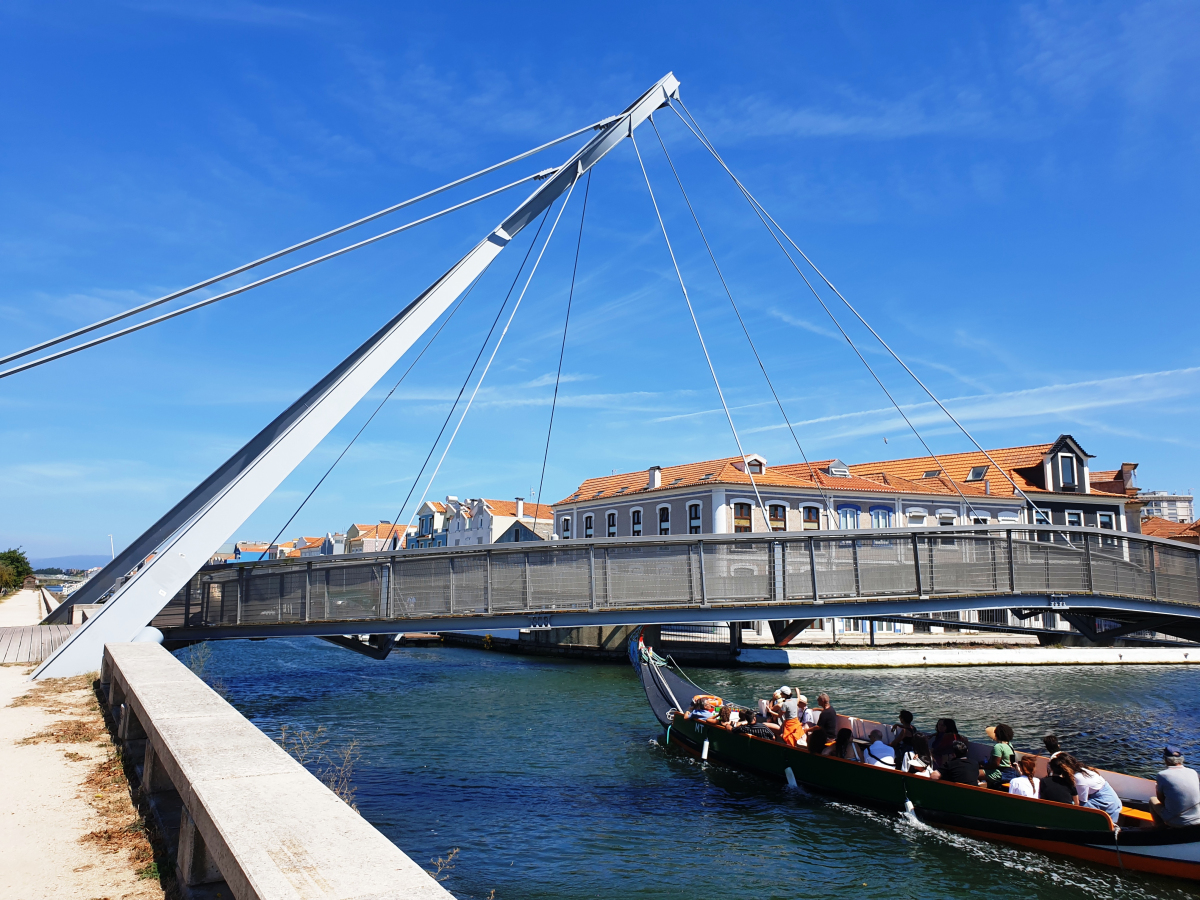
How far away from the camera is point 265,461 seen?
48.2 feet

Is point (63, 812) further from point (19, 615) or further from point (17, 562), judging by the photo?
point (17, 562)

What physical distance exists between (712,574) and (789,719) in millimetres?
3765

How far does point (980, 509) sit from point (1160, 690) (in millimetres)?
16288

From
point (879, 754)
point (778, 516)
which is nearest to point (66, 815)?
point (879, 754)

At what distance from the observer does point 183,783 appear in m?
4.64

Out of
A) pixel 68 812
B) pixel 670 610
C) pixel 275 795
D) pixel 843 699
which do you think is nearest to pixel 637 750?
pixel 670 610

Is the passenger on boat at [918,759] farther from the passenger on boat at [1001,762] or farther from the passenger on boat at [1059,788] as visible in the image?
the passenger on boat at [1059,788]

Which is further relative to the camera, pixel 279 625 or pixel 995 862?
pixel 279 625

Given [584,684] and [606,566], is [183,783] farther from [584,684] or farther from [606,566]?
[584,684]

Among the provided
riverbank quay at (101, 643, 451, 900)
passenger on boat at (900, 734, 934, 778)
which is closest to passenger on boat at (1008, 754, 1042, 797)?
passenger on boat at (900, 734, 934, 778)

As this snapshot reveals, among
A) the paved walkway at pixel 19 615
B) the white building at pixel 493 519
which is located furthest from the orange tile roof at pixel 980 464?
the paved walkway at pixel 19 615

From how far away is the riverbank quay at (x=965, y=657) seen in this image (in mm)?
39094

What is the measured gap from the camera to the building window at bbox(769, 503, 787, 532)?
150 ft

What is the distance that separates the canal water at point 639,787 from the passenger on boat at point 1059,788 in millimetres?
1013
